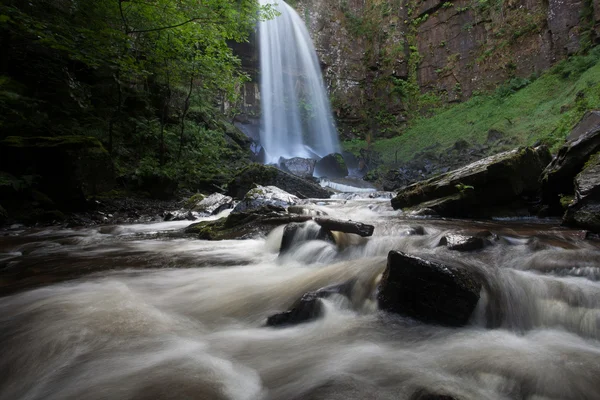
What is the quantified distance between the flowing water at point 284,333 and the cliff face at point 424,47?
60.5ft

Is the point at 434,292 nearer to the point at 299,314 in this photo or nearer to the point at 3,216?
the point at 299,314

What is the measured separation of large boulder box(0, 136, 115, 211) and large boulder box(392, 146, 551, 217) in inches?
279

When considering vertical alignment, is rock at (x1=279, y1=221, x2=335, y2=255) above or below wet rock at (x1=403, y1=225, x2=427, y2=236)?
below

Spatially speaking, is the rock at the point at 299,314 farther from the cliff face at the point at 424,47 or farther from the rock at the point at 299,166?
the cliff face at the point at 424,47

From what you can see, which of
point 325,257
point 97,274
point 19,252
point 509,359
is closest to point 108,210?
point 19,252

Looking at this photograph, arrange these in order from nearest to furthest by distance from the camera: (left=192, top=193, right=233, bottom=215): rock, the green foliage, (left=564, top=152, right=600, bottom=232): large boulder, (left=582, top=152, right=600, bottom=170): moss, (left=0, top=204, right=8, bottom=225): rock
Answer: (left=564, top=152, right=600, bottom=232): large boulder
(left=582, top=152, right=600, bottom=170): moss
(left=0, top=204, right=8, bottom=225): rock
the green foliage
(left=192, top=193, right=233, bottom=215): rock

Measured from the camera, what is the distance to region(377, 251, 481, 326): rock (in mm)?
2086

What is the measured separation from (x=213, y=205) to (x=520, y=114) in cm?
1623

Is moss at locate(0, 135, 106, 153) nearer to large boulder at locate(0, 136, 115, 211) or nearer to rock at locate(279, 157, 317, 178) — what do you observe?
large boulder at locate(0, 136, 115, 211)

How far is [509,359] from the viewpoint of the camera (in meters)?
1.71

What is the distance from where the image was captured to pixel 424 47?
76.2ft

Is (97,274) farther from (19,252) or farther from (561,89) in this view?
(561,89)

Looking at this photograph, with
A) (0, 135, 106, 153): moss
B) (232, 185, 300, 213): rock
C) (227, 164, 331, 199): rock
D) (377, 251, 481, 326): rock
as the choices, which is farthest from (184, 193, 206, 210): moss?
(377, 251, 481, 326): rock

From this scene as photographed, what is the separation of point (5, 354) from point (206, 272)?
1.91 m
